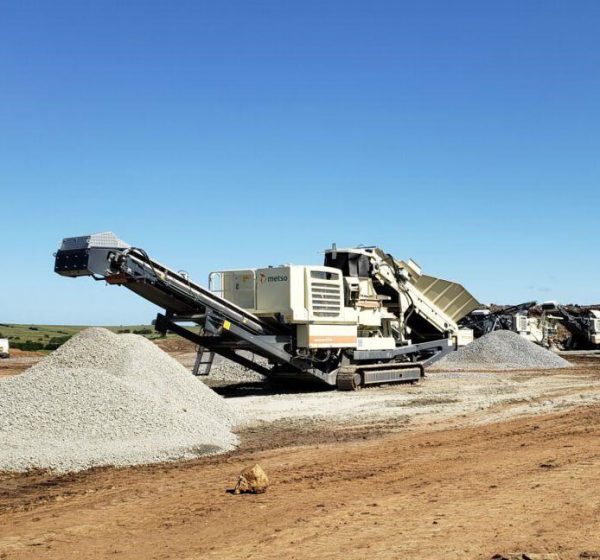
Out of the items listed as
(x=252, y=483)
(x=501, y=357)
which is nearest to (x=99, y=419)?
(x=252, y=483)

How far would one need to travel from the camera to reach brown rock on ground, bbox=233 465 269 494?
347 inches

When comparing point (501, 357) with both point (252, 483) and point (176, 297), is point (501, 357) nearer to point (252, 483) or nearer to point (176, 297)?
point (176, 297)

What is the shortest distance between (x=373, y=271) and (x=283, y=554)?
1665 cm

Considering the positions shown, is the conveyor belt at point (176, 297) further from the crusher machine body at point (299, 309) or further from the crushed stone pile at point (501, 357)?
the crushed stone pile at point (501, 357)

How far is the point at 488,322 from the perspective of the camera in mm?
40156

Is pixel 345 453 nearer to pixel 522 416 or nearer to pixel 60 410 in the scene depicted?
pixel 60 410

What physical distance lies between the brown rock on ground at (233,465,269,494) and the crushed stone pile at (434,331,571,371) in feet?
73.8

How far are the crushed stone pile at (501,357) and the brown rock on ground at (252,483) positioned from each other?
22.5 meters

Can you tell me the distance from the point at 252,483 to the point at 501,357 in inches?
972

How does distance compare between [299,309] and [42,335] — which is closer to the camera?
[299,309]

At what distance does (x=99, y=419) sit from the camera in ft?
38.5

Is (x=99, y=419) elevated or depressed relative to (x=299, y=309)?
depressed

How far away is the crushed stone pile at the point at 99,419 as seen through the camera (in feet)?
35.4

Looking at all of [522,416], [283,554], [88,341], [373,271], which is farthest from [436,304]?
[283,554]
